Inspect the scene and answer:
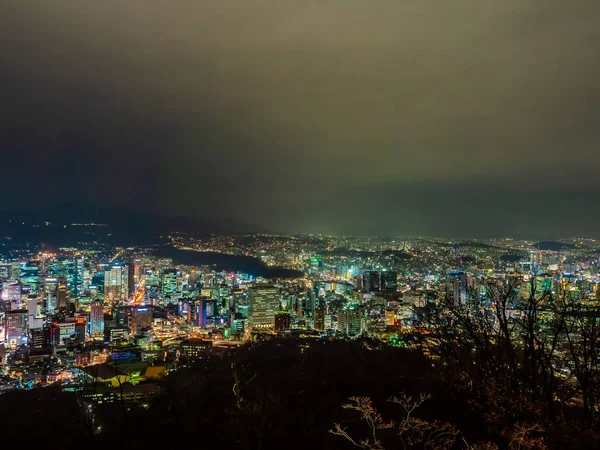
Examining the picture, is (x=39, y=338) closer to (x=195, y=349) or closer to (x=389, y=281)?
(x=195, y=349)

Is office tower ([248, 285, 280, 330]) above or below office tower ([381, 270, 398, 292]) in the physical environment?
below

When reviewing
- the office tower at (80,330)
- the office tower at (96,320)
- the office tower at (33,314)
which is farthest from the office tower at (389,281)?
the office tower at (33,314)

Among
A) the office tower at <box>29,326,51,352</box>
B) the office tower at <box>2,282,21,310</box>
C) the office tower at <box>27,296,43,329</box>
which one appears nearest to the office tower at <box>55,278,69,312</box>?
the office tower at <box>27,296,43,329</box>

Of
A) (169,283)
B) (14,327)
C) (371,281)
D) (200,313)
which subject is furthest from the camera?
(169,283)

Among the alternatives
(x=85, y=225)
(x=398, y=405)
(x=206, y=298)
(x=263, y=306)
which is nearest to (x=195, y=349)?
(x=263, y=306)

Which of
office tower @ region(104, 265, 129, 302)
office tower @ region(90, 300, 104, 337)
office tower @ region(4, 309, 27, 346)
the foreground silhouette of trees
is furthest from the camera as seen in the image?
office tower @ region(104, 265, 129, 302)

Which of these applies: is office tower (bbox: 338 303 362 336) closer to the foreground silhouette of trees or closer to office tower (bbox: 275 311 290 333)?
office tower (bbox: 275 311 290 333)
